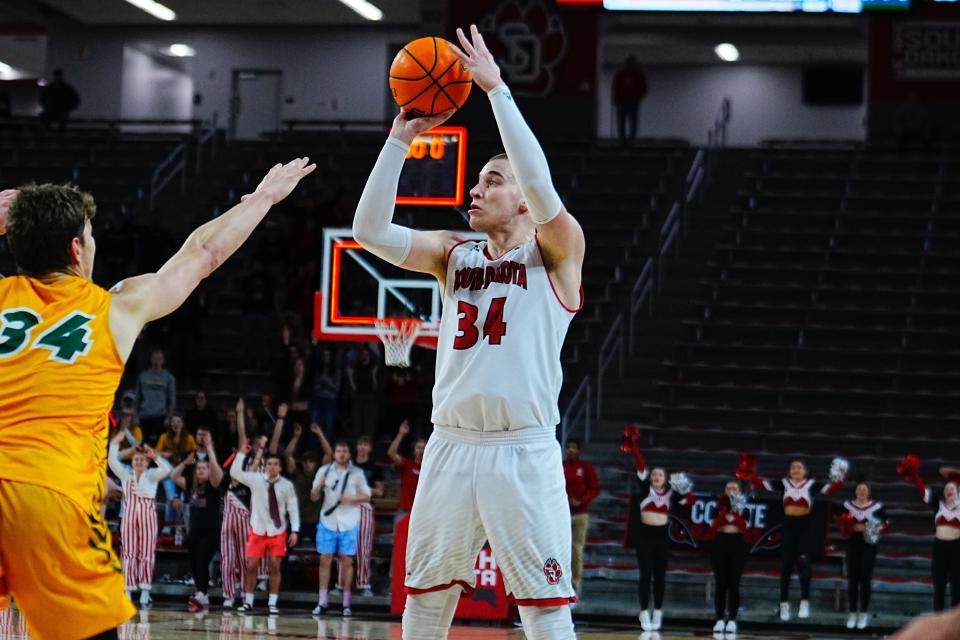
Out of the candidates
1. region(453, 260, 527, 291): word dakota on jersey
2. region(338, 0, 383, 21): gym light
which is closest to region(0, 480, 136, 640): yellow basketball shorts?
region(453, 260, 527, 291): word dakota on jersey

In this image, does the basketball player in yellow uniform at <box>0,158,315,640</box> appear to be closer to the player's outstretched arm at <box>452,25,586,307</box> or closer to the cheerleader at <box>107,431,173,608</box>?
the player's outstretched arm at <box>452,25,586,307</box>

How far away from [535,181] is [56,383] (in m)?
1.98

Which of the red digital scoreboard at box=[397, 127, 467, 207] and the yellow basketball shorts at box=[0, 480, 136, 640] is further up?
the red digital scoreboard at box=[397, 127, 467, 207]

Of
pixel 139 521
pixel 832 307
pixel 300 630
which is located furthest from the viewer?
pixel 832 307

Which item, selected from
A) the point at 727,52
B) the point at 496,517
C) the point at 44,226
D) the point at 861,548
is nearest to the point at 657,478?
the point at 861,548

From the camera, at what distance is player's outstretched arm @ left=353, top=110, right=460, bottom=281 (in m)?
5.73

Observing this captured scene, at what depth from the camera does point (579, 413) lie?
65.4 feet

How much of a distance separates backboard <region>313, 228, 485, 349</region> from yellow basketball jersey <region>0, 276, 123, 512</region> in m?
9.50

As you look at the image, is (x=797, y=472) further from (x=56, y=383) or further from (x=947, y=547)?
(x=56, y=383)

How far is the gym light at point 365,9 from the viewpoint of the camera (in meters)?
29.3

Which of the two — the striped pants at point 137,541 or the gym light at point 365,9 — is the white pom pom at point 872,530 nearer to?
the striped pants at point 137,541

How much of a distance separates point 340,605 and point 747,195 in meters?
11.4

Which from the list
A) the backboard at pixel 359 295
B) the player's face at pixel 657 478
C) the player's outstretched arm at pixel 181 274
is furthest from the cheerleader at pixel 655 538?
the player's outstretched arm at pixel 181 274

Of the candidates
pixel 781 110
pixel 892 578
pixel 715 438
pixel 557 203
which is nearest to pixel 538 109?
pixel 781 110
